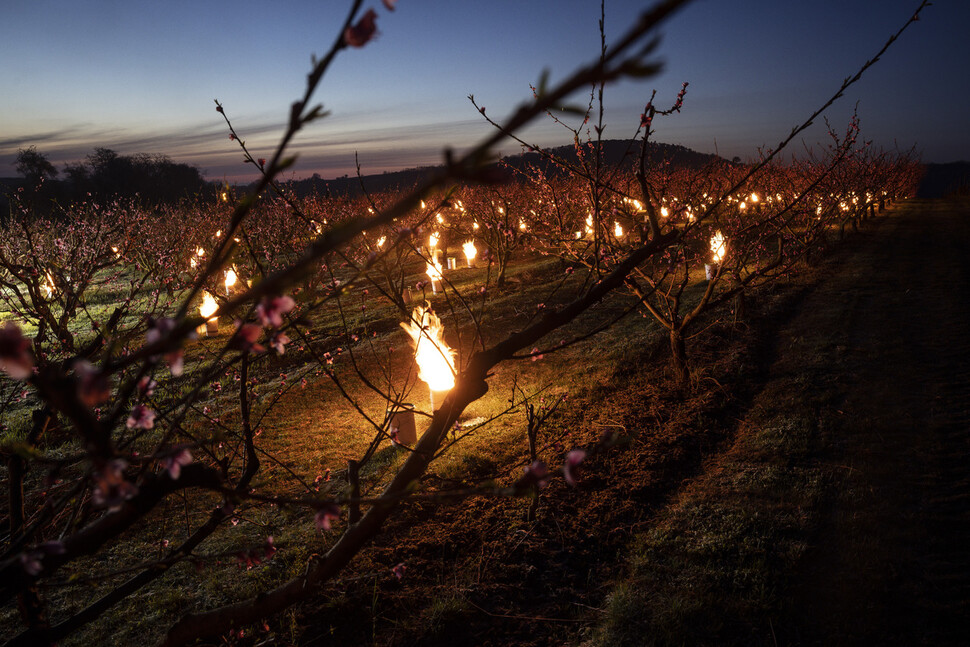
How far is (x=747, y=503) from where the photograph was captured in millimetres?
4109

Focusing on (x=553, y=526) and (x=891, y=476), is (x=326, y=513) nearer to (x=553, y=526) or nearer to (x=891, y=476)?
(x=553, y=526)

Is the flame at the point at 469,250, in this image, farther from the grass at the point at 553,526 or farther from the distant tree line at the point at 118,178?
the distant tree line at the point at 118,178

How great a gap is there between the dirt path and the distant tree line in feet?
139

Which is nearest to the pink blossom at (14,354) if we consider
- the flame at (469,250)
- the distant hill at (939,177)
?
the flame at (469,250)

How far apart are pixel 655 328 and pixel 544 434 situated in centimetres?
387

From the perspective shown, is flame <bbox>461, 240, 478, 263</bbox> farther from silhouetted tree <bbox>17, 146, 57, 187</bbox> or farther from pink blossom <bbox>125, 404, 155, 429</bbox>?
silhouetted tree <bbox>17, 146, 57, 187</bbox>

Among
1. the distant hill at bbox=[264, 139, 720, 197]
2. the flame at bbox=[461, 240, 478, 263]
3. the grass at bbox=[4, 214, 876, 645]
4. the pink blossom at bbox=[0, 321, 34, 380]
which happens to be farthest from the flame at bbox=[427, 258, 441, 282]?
the flame at bbox=[461, 240, 478, 263]

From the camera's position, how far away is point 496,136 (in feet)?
1.75

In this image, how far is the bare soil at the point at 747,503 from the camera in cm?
312

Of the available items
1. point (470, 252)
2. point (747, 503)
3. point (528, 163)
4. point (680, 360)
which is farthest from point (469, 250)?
point (747, 503)

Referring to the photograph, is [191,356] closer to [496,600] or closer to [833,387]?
[496,600]

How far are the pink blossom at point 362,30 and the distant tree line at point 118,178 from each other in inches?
1732

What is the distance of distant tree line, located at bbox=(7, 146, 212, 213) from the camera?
37.5 m

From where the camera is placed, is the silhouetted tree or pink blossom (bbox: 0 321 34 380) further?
the silhouetted tree
